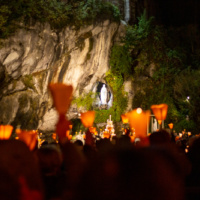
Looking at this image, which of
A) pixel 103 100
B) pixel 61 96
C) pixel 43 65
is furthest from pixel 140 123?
pixel 103 100

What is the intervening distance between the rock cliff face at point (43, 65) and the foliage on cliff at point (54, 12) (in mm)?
476

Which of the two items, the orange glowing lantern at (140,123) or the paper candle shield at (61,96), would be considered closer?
the paper candle shield at (61,96)

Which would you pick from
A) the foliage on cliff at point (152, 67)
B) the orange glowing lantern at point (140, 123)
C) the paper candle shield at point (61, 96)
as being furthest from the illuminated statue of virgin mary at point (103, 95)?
the paper candle shield at point (61, 96)

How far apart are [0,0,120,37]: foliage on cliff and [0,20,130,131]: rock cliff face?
476mm

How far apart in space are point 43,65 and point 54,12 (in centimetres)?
359

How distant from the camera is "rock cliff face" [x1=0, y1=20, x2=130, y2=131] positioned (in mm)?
16672

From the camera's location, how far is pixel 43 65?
18094 mm

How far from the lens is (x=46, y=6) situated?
18.0 meters

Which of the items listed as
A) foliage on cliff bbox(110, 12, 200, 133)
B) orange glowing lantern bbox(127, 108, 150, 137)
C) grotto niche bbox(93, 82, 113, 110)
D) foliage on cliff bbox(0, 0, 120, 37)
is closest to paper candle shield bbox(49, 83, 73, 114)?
orange glowing lantern bbox(127, 108, 150, 137)

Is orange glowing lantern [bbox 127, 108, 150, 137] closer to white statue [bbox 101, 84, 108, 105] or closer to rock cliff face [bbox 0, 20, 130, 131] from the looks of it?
rock cliff face [bbox 0, 20, 130, 131]

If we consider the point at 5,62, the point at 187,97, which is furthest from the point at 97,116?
the point at 5,62

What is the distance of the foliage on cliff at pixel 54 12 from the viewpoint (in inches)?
638

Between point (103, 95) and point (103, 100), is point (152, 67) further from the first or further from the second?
point (103, 100)

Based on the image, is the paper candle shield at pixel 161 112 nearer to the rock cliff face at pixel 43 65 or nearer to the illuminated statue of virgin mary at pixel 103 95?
the rock cliff face at pixel 43 65
